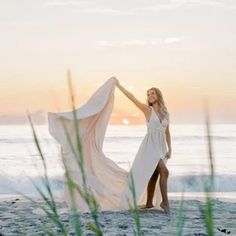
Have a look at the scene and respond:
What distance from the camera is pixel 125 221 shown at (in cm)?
966

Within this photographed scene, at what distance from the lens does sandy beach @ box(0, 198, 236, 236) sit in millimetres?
8805

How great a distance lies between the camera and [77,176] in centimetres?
978

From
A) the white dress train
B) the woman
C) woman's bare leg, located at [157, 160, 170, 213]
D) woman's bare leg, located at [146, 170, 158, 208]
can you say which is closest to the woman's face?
the woman

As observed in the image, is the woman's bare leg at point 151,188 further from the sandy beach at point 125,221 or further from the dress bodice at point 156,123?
the dress bodice at point 156,123

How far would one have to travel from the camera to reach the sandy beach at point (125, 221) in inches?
347

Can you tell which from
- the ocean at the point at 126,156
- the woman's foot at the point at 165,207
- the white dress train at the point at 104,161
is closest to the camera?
the woman's foot at the point at 165,207

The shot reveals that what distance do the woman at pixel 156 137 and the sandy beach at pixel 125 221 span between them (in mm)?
537

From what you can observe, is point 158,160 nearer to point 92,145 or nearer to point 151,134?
point 151,134

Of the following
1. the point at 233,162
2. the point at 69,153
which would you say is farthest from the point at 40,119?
the point at 233,162

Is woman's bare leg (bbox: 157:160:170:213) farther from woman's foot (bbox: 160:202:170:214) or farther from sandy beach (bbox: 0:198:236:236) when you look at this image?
sandy beach (bbox: 0:198:236:236)

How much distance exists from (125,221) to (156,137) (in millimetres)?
1437

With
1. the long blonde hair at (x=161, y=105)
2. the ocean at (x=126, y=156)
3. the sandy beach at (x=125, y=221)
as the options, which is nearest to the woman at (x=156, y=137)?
the long blonde hair at (x=161, y=105)

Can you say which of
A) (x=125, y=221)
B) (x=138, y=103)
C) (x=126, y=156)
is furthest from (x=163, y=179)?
(x=126, y=156)

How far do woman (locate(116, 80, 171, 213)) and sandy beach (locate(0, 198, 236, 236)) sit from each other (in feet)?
1.76
